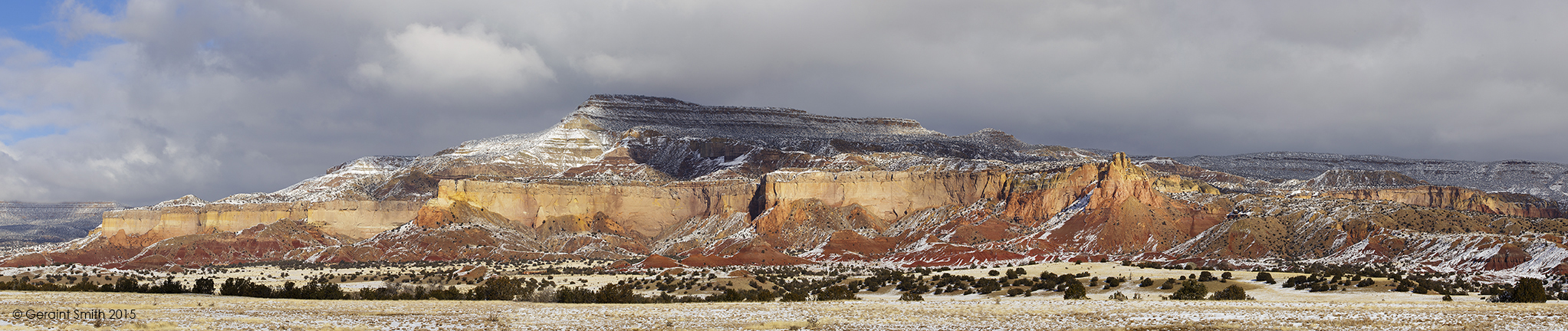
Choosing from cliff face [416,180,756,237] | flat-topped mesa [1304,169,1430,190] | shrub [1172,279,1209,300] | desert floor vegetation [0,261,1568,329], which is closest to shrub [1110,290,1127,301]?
desert floor vegetation [0,261,1568,329]

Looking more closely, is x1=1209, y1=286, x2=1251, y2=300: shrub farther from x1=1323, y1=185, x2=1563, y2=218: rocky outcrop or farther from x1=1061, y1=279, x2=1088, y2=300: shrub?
x1=1323, y1=185, x2=1563, y2=218: rocky outcrop

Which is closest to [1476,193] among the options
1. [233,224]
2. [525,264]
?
[525,264]

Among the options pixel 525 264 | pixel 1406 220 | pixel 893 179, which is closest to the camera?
pixel 1406 220

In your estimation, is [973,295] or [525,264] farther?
[525,264]

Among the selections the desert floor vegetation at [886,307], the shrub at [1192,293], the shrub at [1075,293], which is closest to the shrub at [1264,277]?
the desert floor vegetation at [886,307]

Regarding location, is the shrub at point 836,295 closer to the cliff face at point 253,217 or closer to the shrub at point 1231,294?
the shrub at point 1231,294

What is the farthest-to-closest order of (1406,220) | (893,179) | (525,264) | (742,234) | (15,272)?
1. (893,179)
2. (742,234)
3. (525,264)
4. (15,272)
5. (1406,220)

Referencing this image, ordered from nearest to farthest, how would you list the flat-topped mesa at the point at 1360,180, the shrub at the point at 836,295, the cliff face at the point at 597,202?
the shrub at the point at 836,295 → the cliff face at the point at 597,202 → the flat-topped mesa at the point at 1360,180

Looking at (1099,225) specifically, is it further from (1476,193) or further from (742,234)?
(1476,193)

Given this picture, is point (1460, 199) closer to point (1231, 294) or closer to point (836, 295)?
point (1231, 294)

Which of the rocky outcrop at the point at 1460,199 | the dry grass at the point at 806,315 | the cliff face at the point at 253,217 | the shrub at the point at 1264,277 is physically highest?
the cliff face at the point at 253,217
